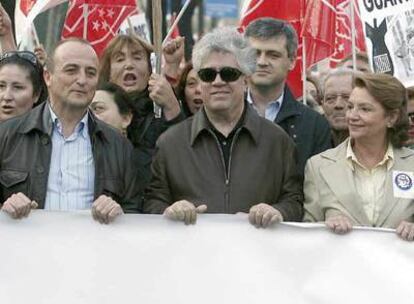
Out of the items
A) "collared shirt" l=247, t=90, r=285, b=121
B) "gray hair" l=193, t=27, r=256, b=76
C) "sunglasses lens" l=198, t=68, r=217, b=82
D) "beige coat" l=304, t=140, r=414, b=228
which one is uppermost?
"gray hair" l=193, t=27, r=256, b=76

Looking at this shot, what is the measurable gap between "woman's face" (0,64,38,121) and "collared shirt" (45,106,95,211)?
3.21ft

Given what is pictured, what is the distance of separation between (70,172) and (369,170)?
138 cm

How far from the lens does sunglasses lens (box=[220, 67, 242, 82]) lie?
6.34m

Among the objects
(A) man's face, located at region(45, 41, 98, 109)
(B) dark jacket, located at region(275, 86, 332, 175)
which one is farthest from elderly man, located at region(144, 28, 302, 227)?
(B) dark jacket, located at region(275, 86, 332, 175)

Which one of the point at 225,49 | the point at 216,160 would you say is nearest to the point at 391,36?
the point at 225,49

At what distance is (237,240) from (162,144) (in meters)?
0.64

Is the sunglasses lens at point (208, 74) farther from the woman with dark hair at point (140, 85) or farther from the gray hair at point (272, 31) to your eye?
the gray hair at point (272, 31)

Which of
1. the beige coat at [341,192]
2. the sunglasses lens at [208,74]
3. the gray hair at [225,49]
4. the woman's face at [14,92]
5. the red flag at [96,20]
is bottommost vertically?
the beige coat at [341,192]

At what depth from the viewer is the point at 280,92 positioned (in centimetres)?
736

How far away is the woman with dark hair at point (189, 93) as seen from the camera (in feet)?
25.2

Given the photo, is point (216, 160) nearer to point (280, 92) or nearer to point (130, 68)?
point (280, 92)

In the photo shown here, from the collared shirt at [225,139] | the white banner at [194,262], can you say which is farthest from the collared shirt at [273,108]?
the white banner at [194,262]

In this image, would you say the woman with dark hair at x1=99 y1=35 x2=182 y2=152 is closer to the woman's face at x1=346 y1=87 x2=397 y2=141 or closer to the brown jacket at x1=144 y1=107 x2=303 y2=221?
the brown jacket at x1=144 y1=107 x2=303 y2=221

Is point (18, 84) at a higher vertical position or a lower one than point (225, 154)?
higher
